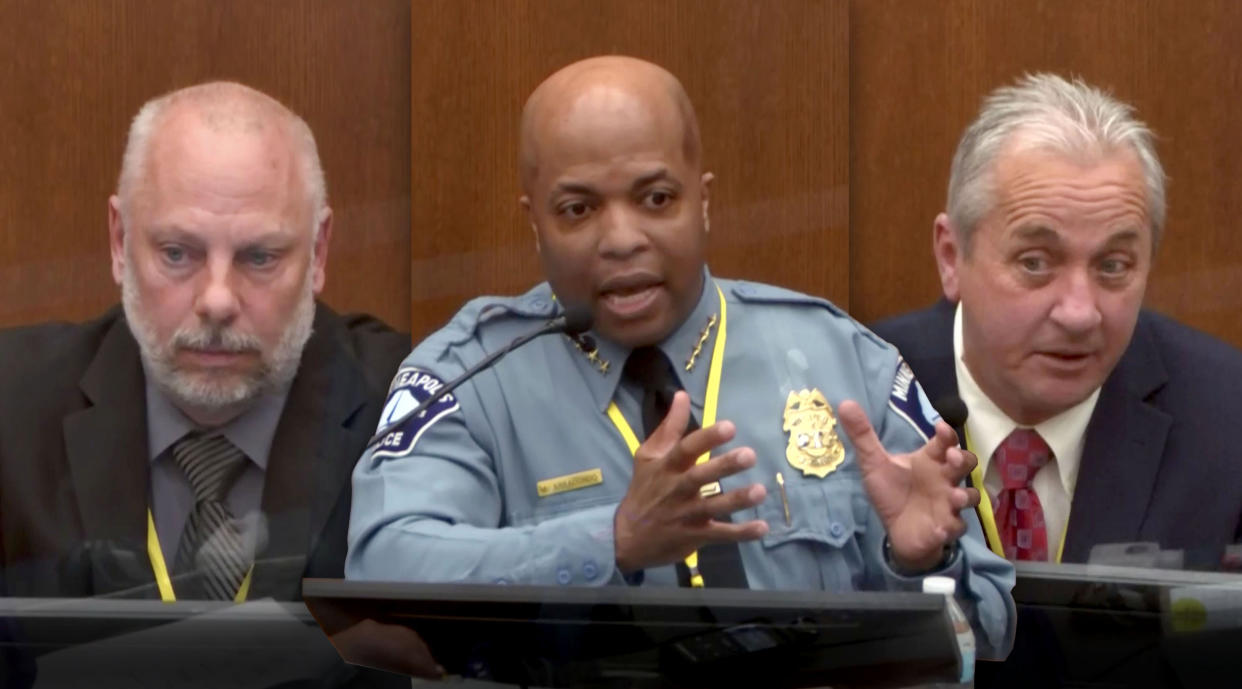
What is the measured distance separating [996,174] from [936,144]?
0.17 metres

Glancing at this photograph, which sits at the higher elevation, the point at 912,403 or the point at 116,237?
the point at 116,237

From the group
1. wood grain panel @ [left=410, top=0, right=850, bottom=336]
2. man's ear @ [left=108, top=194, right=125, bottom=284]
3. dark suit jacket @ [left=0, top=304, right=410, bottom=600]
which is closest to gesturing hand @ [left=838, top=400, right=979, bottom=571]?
wood grain panel @ [left=410, top=0, right=850, bottom=336]

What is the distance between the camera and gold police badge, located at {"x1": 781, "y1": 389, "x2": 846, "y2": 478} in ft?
7.32

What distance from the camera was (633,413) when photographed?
91.8 inches

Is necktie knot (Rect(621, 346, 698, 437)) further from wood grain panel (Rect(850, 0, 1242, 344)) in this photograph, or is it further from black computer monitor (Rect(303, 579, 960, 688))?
black computer monitor (Rect(303, 579, 960, 688))

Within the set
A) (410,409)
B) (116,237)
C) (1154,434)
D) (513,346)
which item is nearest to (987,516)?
(1154,434)

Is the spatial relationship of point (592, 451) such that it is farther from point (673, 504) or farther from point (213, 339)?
point (213, 339)

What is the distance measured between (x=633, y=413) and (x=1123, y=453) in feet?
2.67

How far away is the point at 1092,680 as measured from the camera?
1.77m

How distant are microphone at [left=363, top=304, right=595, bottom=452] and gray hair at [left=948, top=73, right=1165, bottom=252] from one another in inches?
27.5

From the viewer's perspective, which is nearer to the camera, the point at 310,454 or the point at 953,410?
the point at 953,410

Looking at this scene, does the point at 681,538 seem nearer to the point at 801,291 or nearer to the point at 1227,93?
the point at 801,291

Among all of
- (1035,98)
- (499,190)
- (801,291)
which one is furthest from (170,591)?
(1035,98)

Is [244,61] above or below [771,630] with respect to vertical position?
above
